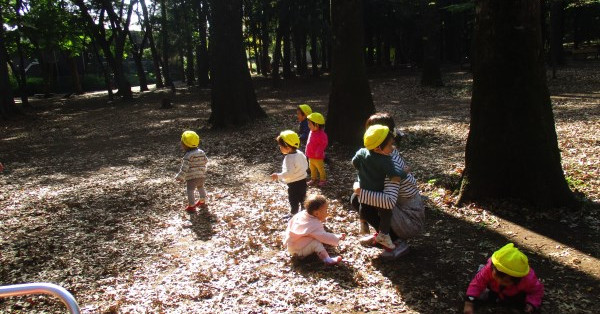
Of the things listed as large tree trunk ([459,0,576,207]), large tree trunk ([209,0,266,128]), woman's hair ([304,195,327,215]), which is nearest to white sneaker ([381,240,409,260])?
woman's hair ([304,195,327,215])

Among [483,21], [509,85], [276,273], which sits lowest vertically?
[276,273]

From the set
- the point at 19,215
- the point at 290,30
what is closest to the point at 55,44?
the point at 290,30

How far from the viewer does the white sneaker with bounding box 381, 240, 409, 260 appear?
209 inches

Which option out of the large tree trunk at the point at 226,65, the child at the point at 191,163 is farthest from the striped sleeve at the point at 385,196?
the large tree trunk at the point at 226,65

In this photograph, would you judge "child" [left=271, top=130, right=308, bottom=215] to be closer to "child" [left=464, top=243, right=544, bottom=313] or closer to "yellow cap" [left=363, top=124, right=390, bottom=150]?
"yellow cap" [left=363, top=124, right=390, bottom=150]

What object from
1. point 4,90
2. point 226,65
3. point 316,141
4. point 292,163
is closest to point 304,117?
point 316,141

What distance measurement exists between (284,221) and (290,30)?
29.5 meters

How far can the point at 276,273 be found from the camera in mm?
5375

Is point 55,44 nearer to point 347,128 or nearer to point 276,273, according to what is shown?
point 347,128

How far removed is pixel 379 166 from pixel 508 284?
1.72 metres

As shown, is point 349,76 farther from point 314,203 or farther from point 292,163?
point 314,203

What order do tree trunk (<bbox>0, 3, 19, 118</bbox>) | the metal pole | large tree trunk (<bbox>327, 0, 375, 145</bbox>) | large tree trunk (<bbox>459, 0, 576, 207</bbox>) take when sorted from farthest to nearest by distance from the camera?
tree trunk (<bbox>0, 3, 19, 118</bbox>), large tree trunk (<bbox>327, 0, 375, 145</bbox>), large tree trunk (<bbox>459, 0, 576, 207</bbox>), the metal pole

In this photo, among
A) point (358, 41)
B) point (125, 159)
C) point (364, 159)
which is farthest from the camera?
point (125, 159)

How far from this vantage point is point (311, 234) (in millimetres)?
5348
